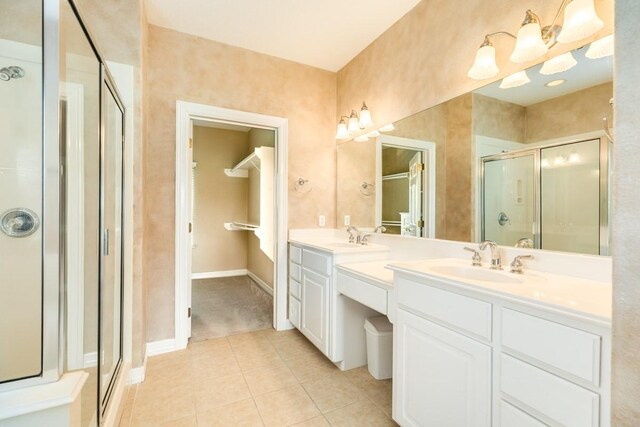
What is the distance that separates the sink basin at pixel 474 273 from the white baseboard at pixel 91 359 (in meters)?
1.62

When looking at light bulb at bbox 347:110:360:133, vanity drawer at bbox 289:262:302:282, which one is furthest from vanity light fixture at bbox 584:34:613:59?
vanity drawer at bbox 289:262:302:282

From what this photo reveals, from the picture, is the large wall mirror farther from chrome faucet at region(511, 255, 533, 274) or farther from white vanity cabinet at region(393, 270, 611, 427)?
white vanity cabinet at region(393, 270, 611, 427)

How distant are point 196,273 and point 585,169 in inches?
190

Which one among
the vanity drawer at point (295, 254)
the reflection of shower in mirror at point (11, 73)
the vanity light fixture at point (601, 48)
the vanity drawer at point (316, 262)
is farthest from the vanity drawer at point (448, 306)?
the reflection of shower in mirror at point (11, 73)

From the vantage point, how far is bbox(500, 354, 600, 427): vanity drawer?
769 mm

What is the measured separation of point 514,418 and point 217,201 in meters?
4.67

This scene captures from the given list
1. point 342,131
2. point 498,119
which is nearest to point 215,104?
point 342,131

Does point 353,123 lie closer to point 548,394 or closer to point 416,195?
point 416,195

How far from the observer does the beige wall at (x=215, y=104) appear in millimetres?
2293

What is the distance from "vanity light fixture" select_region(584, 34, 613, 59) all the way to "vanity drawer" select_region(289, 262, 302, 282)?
219 cm

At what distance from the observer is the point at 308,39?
2484 mm

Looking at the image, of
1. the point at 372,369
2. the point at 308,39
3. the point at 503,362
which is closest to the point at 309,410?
the point at 372,369

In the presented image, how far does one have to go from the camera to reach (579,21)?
1195 mm

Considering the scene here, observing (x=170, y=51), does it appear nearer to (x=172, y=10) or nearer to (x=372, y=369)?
(x=172, y=10)
